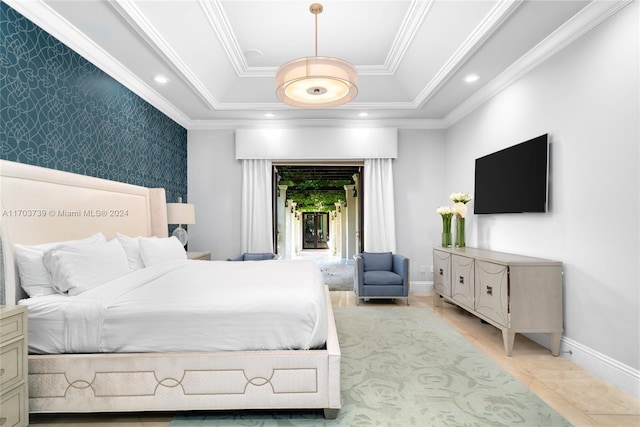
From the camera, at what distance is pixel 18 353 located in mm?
1756

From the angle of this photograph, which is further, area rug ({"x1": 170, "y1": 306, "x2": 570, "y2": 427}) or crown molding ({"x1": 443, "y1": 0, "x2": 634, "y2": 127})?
crown molding ({"x1": 443, "y1": 0, "x2": 634, "y2": 127})

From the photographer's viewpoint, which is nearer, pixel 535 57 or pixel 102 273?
pixel 102 273

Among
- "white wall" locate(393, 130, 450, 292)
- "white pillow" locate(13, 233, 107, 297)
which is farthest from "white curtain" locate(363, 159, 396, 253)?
"white pillow" locate(13, 233, 107, 297)

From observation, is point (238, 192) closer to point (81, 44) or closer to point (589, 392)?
point (81, 44)

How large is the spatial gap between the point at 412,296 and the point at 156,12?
4800mm

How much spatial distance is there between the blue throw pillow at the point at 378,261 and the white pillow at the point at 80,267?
3390mm

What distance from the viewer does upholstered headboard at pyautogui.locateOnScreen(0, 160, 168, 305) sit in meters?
2.15

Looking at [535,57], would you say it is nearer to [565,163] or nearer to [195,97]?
[565,163]

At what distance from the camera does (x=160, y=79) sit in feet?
12.5

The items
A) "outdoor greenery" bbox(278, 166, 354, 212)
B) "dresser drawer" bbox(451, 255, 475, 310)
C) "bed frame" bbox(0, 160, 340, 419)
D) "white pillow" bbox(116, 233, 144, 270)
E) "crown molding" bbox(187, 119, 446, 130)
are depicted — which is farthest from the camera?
"outdoor greenery" bbox(278, 166, 354, 212)

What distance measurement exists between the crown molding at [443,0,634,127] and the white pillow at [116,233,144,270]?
4215mm

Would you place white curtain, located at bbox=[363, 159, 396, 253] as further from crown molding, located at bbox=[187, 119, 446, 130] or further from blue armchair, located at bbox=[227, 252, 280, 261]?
blue armchair, located at bbox=[227, 252, 280, 261]

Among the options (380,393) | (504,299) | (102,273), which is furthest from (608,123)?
(102,273)

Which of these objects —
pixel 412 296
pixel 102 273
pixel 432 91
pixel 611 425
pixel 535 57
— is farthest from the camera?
pixel 412 296
